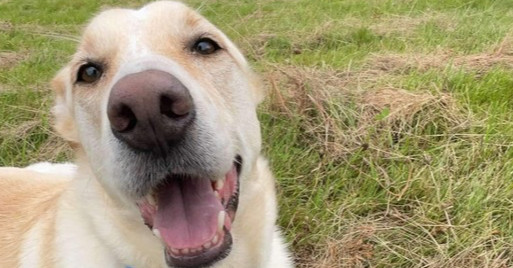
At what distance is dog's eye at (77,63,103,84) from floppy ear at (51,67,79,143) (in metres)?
0.21

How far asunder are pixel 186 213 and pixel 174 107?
48 cm

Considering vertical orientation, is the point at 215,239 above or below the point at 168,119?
below

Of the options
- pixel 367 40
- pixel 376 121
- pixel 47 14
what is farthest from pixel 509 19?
pixel 47 14

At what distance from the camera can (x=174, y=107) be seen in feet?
5.99

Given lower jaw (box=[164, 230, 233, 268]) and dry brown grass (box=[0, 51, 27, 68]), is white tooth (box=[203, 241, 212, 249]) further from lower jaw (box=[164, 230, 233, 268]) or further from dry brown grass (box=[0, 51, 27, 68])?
dry brown grass (box=[0, 51, 27, 68])

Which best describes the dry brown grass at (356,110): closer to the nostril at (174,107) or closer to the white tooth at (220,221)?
the white tooth at (220,221)

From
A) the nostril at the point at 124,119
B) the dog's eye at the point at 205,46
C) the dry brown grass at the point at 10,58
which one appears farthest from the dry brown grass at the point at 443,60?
the dry brown grass at the point at 10,58

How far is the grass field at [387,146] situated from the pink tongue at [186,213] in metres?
1.13

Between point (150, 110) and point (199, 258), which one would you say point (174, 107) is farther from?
point (199, 258)

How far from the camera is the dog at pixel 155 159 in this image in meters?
1.91

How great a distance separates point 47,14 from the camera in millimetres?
14383

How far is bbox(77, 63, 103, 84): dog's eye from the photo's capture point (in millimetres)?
2414

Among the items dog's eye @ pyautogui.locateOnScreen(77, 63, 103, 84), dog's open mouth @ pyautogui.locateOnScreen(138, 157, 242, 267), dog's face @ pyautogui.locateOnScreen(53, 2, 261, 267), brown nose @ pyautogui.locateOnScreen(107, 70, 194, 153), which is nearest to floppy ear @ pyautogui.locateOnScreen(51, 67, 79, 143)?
dog's face @ pyautogui.locateOnScreen(53, 2, 261, 267)

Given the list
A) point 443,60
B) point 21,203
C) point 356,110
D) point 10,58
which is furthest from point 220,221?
point 10,58
